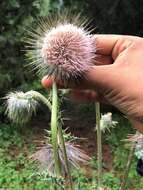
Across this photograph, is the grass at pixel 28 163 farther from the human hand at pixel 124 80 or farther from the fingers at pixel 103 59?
the human hand at pixel 124 80

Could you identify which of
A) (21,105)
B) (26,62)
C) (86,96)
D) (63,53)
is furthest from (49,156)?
(26,62)

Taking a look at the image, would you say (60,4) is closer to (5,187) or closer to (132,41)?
(5,187)

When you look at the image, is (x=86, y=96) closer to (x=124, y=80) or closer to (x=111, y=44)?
Answer: (x=111, y=44)

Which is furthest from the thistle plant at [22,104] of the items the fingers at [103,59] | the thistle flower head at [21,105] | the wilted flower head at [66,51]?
the wilted flower head at [66,51]

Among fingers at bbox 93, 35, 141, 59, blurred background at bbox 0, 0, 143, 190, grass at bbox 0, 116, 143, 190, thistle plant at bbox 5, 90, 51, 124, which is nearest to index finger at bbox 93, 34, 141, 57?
fingers at bbox 93, 35, 141, 59

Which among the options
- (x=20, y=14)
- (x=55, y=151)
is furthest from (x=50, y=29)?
(x=20, y=14)

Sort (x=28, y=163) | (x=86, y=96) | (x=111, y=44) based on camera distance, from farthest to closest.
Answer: (x=28, y=163), (x=86, y=96), (x=111, y=44)

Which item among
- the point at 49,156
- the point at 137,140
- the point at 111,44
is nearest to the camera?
the point at 111,44
